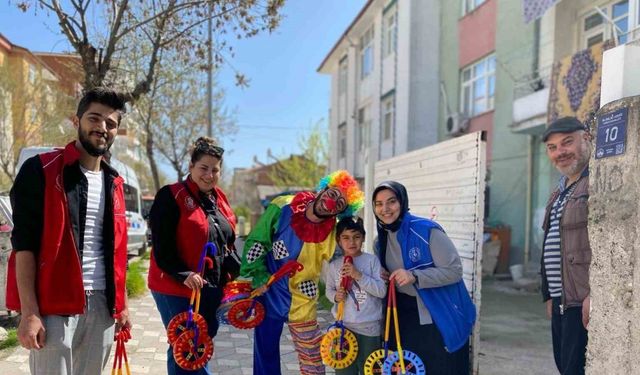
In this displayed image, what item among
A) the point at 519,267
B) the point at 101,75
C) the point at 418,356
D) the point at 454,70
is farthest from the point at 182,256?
the point at 454,70

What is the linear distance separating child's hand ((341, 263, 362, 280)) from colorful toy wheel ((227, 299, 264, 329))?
0.62m

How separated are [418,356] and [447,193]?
1.64 metres

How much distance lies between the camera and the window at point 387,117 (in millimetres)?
17359

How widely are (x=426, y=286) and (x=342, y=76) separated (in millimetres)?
22027

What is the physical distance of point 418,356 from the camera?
9.73 feet

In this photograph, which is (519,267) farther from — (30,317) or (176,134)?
(176,134)

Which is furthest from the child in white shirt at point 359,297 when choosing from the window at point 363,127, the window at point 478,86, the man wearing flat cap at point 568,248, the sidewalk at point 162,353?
the window at point 363,127

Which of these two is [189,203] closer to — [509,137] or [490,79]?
[509,137]

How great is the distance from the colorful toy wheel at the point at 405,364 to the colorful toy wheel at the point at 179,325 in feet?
3.70

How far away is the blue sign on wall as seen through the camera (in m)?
1.97

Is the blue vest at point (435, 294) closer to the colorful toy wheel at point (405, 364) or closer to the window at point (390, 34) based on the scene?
the colorful toy wheel at point (405, 364)

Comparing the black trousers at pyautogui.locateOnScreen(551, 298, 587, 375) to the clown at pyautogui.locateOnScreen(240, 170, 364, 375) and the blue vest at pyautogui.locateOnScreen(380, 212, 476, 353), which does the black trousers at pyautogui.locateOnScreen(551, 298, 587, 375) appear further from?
the clown at pyautogui.locateOnScreen(240, 170, 364, 375)

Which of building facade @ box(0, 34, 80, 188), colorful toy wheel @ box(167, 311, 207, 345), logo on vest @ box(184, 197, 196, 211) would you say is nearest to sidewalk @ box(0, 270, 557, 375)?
colorful toy wheel @ box(167, 311, 207, 345)

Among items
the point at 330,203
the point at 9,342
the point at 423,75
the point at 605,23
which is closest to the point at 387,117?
the point at 423,75
